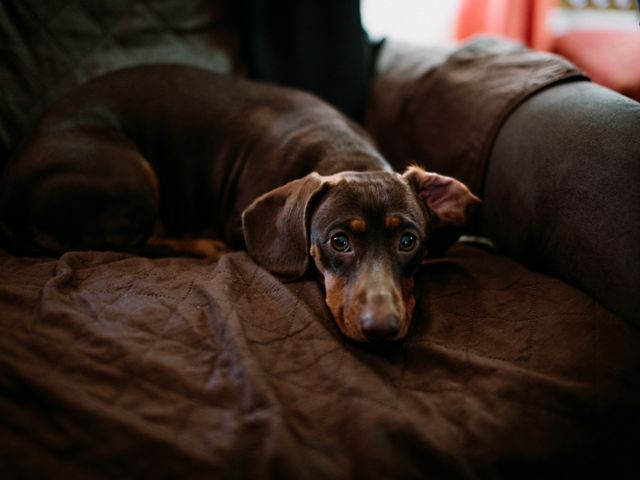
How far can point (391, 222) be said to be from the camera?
174 cm

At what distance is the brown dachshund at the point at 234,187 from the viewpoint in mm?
1735

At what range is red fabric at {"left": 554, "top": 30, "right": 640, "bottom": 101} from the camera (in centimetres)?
255

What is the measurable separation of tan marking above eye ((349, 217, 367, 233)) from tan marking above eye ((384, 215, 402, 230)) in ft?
0.23

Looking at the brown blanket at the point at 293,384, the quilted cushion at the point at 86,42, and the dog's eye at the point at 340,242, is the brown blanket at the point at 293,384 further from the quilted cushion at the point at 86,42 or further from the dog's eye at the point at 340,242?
the quilted cushion at the point at 86,42

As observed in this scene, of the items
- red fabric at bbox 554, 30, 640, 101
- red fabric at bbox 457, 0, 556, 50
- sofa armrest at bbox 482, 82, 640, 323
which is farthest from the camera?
red fabric at bbox 457, 0, 556, 50

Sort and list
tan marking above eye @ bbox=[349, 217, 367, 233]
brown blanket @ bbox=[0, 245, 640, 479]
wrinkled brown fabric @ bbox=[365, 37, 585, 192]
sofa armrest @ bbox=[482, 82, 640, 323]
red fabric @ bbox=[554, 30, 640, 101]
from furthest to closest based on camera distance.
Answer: red fabric @ bbox=[554, 30, 640, 101] → wrinkled brown fabric @ bbox=[365, 37, 585, 192] → tan marking above eye @ bbox=[349, 217, 367, 233] → sofa armrest @ bbox=[482, 82, 640, 323] → brown blanket @ bbox=[0, 245, 640, 479]

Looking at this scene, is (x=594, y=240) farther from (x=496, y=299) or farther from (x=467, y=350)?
(x=467, y=350)

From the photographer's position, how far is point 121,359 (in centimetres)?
137

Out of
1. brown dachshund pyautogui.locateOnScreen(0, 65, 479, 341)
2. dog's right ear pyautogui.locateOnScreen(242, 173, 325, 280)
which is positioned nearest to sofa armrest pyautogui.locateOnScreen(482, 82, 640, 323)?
brown dachshund pyautogui.locateOnScreen(0, 65, 479, 341)

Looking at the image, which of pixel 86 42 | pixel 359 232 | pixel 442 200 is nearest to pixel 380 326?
pixel 359 232

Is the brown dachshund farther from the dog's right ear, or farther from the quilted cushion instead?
the quilted cushion

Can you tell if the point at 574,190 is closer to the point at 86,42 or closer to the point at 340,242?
the point at 340,242

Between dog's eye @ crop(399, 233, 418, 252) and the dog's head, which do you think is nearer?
the dog's head

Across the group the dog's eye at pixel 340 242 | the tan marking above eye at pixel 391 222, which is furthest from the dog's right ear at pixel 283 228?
the tan marking above eye at pixel 391 222
